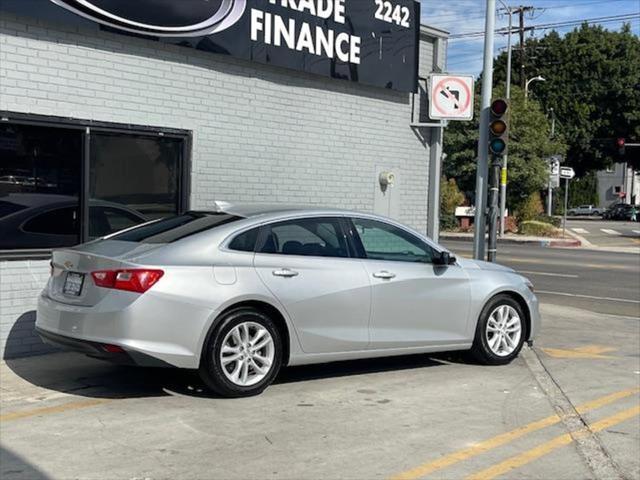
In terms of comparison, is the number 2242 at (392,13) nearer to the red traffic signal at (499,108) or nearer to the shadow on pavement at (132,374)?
the red traffic signal at (499,108)

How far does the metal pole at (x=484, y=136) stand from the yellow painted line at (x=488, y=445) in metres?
4.88

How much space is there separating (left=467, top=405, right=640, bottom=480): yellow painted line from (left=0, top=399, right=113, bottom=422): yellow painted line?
299 centimetres

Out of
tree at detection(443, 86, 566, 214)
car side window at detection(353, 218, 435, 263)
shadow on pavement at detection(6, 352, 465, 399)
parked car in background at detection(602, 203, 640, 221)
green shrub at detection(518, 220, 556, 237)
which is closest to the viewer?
shadow on pavement at detection(6, 352, 465, 399)

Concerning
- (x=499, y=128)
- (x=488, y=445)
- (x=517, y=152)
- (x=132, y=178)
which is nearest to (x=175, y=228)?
(x=132, y=178)

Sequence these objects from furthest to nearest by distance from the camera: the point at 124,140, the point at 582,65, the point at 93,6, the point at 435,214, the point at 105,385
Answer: the point at 582,65
the point at 435,214
the point at 124,140
the point at 93,6
the point at 105,385

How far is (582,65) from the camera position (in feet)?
203

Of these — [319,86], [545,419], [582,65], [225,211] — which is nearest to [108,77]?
[225,211]

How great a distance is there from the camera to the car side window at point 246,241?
6.18 m

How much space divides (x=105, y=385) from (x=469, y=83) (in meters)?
7.48

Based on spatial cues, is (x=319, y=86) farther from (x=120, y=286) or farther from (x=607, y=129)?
(x=607, y=129)

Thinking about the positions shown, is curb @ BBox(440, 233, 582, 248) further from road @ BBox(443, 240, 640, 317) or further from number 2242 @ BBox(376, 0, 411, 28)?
number 2242 @ BBox(376, 0, 411, 28)

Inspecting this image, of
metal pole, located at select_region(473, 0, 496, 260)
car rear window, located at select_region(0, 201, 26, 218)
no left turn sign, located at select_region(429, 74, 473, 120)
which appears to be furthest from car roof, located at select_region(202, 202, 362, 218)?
no left turn sign, located at select_region(429, 74, 473, 120)

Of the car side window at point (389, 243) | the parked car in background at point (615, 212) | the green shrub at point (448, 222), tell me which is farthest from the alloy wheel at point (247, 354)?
the parked car in background at point (615, 212)

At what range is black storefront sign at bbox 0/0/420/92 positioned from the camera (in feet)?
25.9
